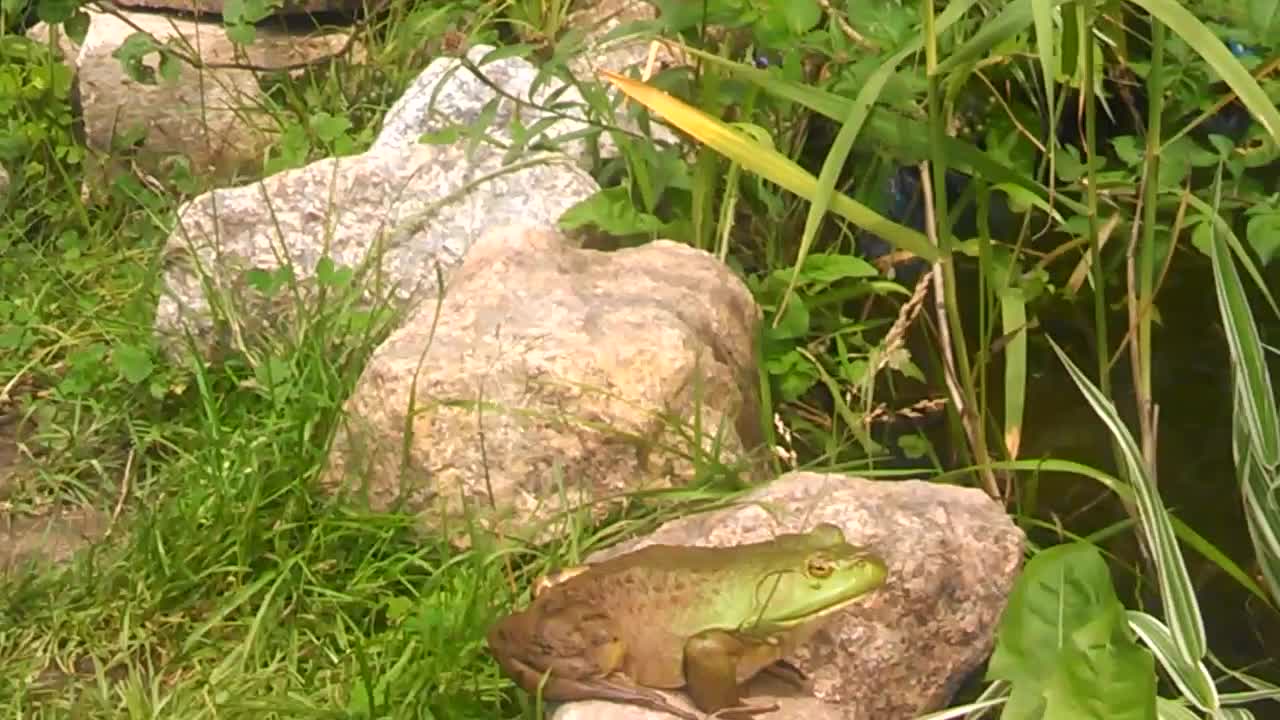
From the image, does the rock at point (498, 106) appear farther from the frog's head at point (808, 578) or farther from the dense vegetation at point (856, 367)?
the frog's head at point (808, 578)

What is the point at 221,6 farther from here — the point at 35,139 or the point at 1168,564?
the point at 1168,564

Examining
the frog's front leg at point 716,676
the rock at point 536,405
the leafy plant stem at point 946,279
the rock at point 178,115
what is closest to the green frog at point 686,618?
the frog's front leg at point 716,676

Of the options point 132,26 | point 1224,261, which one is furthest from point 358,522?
point 132,26

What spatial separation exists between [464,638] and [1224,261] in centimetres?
108

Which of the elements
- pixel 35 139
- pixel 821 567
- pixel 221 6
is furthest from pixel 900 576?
pixel 221 6

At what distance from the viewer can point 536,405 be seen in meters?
2.44

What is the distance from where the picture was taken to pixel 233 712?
2.26 metres

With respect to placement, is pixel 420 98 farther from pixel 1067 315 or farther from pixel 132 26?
pixel 1067 315

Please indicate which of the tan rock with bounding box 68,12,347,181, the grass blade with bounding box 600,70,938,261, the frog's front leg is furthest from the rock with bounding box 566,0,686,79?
the frog's front leg

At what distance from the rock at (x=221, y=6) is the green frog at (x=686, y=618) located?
80.7 inches

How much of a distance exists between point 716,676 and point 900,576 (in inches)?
11.0

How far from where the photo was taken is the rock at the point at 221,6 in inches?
149

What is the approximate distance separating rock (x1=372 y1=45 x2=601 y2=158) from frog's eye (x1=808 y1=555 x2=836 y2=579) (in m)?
1.23

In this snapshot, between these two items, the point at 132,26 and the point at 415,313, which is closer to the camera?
the point at 415,313
